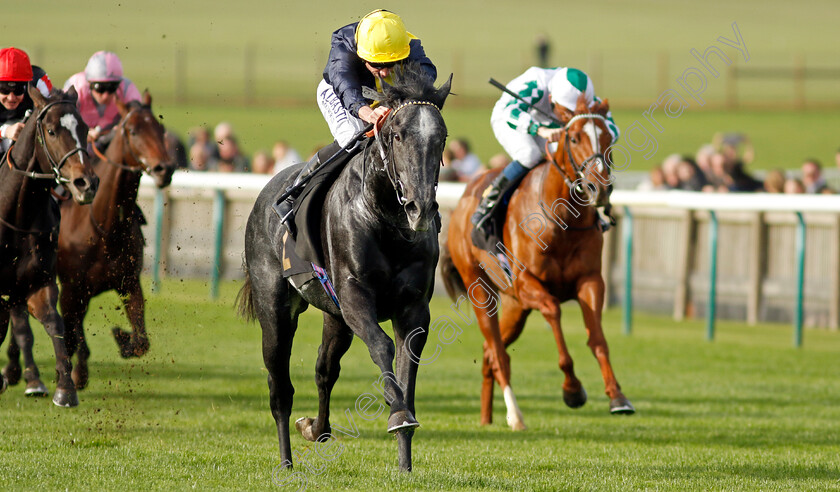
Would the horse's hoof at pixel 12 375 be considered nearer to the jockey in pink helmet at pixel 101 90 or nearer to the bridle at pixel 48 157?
the bridle at pixel 48 157

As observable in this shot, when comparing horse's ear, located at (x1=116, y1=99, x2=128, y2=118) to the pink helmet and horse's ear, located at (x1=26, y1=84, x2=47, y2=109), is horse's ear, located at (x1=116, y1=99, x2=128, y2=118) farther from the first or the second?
horse's ear, located at (x1=26, y1=84, x2=47, y2=109)

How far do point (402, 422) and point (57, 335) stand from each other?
251 centimetres

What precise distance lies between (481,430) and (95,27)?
48225mm

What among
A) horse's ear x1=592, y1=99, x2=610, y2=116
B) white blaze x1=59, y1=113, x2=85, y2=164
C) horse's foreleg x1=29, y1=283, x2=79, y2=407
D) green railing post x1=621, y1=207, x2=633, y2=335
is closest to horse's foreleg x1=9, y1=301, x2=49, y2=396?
horse's foreleg x1=29, y1=283, x2=79, y2=407

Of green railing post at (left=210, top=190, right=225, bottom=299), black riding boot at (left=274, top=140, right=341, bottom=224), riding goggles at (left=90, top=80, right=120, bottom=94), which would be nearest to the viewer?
black riding boot at (left=274, top=140, right=341, bottom=224)

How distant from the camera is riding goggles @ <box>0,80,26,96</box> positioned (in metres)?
6.45

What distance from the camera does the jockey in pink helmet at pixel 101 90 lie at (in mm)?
7758

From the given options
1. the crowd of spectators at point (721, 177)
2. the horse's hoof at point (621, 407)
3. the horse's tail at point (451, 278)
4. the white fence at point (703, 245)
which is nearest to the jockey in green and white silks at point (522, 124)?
the horse's tail at point (451, 278)

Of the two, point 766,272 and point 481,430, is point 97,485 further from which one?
point 766,272

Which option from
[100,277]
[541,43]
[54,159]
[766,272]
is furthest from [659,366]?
[541,43]

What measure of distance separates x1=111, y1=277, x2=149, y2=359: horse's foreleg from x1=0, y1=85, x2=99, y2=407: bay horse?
4.10 feet

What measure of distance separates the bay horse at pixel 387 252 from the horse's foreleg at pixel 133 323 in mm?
2186

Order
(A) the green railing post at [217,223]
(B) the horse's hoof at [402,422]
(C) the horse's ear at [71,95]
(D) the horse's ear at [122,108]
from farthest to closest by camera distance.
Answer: (A) the green railing post at [217,223] < (D) the horse's ear at [122,108] < (C) the horse's ear at [71,95] < (B) the horse's hoof at [402,422]

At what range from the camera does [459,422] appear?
6930mm
